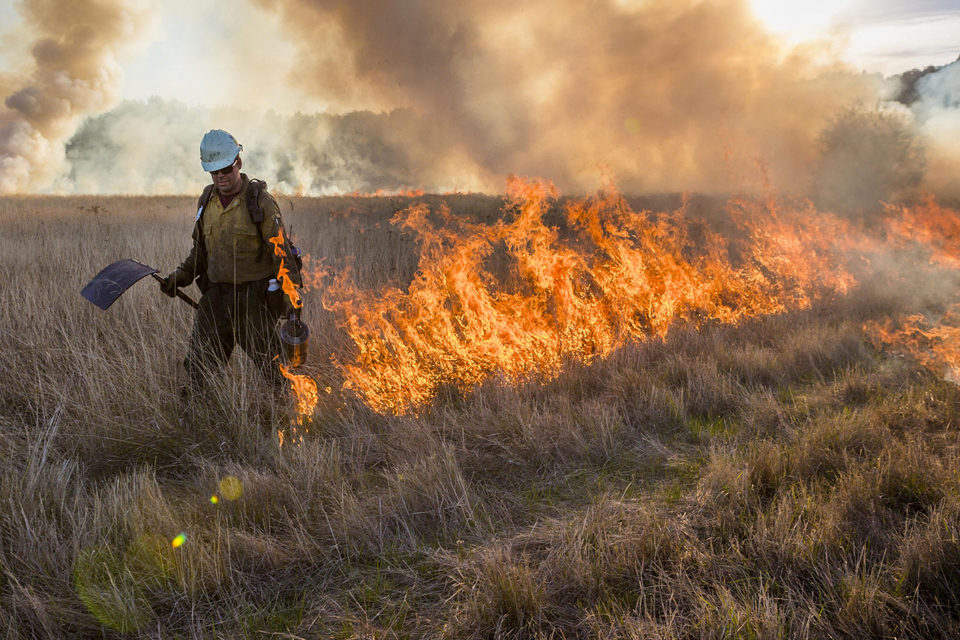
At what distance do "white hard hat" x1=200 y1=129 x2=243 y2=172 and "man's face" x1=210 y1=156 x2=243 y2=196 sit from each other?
51 millimetres

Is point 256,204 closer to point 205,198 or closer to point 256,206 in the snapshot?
point 256,206

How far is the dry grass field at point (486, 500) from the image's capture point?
2098mm

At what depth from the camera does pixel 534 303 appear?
5.64 meters

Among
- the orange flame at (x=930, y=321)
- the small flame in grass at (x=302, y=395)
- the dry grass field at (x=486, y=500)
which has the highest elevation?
the orange flame at (x=930, y=321)

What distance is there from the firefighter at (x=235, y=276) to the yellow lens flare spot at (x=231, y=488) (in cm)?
113

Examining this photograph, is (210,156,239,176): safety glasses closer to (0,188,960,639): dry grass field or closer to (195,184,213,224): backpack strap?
(195,184,213,224): backpack strap

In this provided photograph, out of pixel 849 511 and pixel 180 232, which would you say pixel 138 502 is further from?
pixel 180 232

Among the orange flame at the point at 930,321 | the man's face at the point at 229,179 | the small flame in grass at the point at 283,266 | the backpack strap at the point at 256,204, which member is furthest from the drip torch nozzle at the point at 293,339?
the orange flame at the point at 930,321

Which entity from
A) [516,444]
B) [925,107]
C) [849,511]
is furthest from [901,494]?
[925,107]

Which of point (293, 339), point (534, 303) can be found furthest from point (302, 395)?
point (534, 303)

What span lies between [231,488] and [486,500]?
4.74ft

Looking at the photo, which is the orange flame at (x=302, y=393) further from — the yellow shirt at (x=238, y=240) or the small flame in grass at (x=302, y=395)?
the yellow shirt at (x=238, y=240)

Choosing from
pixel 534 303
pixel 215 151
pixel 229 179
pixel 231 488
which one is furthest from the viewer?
pixel 534 303

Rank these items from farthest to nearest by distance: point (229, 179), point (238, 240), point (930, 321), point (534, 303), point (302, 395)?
point (930, 321) → point (534, 303) → point (302, 395) → point (238, 240) → point (229, 179)
